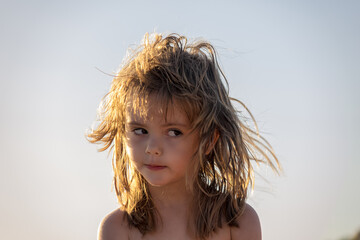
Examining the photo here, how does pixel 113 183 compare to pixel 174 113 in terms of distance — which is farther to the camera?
pixel 113 183

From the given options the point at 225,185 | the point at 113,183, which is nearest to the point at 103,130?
the point at 113,183

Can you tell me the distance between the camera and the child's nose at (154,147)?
3.46 m

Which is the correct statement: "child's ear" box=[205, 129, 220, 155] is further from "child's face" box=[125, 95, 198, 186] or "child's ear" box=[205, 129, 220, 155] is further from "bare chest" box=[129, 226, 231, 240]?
"bare chest" box=[129, 226, 231, 240]

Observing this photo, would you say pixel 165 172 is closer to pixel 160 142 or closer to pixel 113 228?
pixel 160 142

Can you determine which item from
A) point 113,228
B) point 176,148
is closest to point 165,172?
point 176,148

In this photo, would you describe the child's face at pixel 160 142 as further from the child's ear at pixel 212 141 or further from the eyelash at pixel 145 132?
the child's ear at pixel 212 141

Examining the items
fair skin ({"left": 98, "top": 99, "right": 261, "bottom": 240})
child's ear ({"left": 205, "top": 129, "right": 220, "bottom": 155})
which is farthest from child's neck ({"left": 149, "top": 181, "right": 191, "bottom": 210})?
child's ear ({"left": 205, "top": 129, "right": 220, "bottom": 155})

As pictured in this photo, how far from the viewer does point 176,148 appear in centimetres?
352

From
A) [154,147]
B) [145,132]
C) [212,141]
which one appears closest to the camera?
[154,147]

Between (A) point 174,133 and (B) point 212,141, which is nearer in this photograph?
(A) point 174,133

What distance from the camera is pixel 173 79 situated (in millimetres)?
3572

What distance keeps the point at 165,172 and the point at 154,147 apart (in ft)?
0.61

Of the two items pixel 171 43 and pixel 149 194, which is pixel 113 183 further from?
pixel 171 43

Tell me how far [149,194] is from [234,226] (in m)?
0.56
